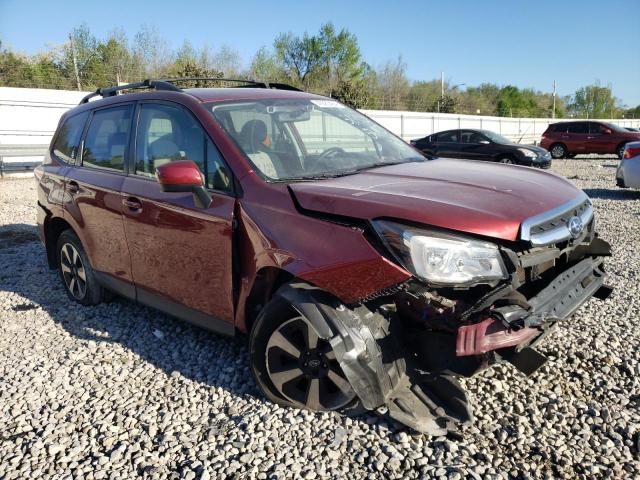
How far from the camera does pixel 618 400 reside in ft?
9.79

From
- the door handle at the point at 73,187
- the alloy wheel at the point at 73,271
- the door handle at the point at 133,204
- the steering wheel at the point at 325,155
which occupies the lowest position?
the alloy wheel at the point at 73,271

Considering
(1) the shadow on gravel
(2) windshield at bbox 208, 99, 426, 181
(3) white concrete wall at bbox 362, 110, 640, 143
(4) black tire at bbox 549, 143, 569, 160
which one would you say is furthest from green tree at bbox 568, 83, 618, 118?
(2) windshield at bbox 208, 99, 426, 181

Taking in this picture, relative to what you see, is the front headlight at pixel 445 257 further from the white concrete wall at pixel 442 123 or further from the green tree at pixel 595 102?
the green tree at pixel 595 102

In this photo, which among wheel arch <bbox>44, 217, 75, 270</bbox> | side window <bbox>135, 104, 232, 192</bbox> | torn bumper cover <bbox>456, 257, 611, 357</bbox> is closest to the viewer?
torn bumper cover <bbox>456, 257, 611, 357</bbox>

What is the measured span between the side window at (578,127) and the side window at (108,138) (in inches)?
897

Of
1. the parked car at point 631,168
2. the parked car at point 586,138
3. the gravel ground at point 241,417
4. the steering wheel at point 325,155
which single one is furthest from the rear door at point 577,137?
the steering wheel at point 325,155

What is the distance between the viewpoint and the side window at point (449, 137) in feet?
57.4

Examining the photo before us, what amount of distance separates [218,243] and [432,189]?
→ 50.1 inches

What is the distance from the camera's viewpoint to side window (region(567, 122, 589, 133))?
A: 897 inches

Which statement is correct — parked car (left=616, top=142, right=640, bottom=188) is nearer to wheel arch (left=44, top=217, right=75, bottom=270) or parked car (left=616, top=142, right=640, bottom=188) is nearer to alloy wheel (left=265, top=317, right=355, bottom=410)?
alloy wheel (left=265, top=317, right=355, bottom=410)

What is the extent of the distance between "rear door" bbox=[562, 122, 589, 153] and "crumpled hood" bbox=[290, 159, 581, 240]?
22.1 metres

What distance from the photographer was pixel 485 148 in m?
16.7

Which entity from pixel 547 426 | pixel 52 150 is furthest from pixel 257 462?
pixel 52 150

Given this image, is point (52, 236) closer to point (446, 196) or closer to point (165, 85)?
point (165, 85)
